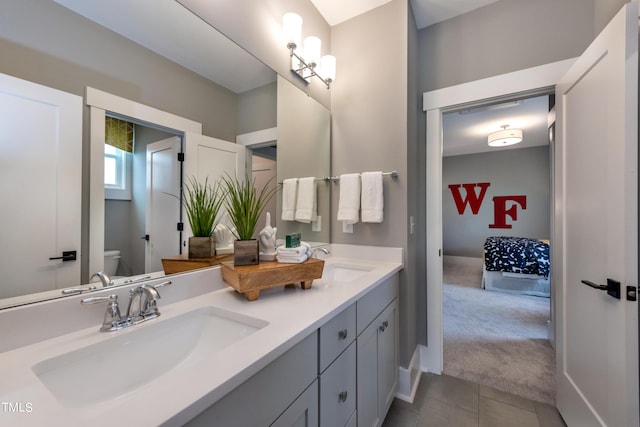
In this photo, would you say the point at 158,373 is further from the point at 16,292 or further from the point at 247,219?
the point at 247,219

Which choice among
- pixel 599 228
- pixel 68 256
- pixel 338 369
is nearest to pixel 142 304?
pixel 68 256

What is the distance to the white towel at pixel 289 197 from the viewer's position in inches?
66.3

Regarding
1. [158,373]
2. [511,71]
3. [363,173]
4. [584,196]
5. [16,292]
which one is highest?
[511,71]

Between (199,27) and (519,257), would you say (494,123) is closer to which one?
(519,257)

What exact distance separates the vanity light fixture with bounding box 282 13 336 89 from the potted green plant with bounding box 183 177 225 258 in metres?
1.03

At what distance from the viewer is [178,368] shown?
799mm

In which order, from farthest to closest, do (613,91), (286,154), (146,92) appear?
(286,154) < (613,91) < (146,92)

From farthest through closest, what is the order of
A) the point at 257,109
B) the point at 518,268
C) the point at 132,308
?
the point at 518,268 → the point at 257,109 → the point at 132,308

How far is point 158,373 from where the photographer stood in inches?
30.2

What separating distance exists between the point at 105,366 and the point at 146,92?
0.88m

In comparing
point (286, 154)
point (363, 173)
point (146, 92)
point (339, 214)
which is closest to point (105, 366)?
point (146, 92)

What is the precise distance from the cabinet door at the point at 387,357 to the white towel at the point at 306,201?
792 mm

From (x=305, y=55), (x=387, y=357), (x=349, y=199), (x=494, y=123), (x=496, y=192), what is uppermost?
(x=494, y=123)

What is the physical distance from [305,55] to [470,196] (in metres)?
5.43
